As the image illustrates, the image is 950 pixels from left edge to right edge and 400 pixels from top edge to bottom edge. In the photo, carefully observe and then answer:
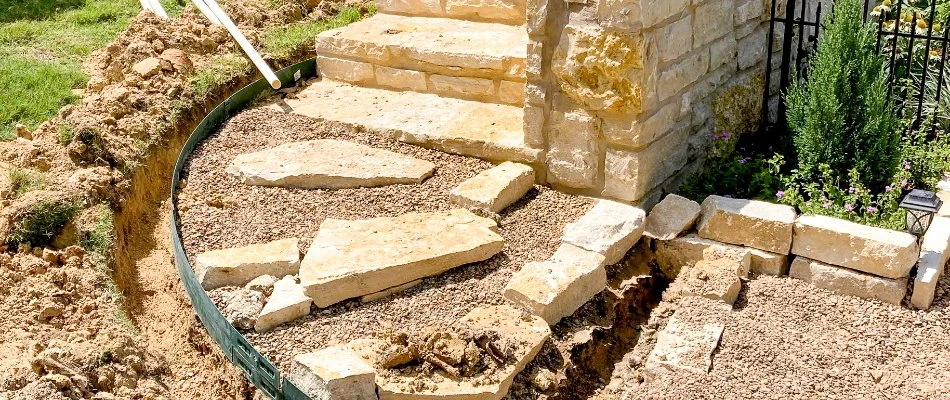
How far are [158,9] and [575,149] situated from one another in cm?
434

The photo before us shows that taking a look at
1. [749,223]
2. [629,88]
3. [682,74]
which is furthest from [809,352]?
[682,74]

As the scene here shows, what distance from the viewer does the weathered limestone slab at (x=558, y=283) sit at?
4531 mm

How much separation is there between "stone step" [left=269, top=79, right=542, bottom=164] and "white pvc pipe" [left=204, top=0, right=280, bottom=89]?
199 mm

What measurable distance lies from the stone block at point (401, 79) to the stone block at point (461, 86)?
0.28ft

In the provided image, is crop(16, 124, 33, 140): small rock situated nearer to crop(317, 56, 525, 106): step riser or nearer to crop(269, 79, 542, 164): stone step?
crop(269, 79, 542, 164): stone step

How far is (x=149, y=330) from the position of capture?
5035 mm

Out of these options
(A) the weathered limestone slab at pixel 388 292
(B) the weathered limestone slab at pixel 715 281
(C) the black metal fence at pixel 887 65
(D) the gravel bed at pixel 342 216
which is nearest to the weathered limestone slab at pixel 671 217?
(B) the weathered limestone slab at pixel 715 281

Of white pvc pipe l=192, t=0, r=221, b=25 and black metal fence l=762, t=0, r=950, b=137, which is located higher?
white pvc pipe l=192, t=0, r=221, b=25

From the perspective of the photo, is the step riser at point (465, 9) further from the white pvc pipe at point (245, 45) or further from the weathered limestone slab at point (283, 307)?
the weathered limestone slab at point (283, 307)

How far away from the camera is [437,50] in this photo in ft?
21.5

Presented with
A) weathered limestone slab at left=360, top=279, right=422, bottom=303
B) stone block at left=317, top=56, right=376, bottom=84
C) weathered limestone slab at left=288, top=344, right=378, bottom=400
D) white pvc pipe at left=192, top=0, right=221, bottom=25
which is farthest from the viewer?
white pvc pipe at left=192, top=0, right=221, bottom=25

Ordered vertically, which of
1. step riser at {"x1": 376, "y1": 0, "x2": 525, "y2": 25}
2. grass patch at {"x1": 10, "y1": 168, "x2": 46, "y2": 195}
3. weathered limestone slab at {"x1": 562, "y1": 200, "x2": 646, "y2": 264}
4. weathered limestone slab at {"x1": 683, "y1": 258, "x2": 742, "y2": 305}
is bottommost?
weathered limestone slab at {"x1": 683, "y1": 258, "x2": 742, "y2": 305}

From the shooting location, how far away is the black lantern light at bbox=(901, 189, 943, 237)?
460cm

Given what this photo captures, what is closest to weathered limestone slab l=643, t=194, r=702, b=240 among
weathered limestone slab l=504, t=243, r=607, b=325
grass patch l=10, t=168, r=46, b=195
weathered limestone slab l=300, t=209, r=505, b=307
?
weathered limestone slab l=504, t=243, r=607, b=325
